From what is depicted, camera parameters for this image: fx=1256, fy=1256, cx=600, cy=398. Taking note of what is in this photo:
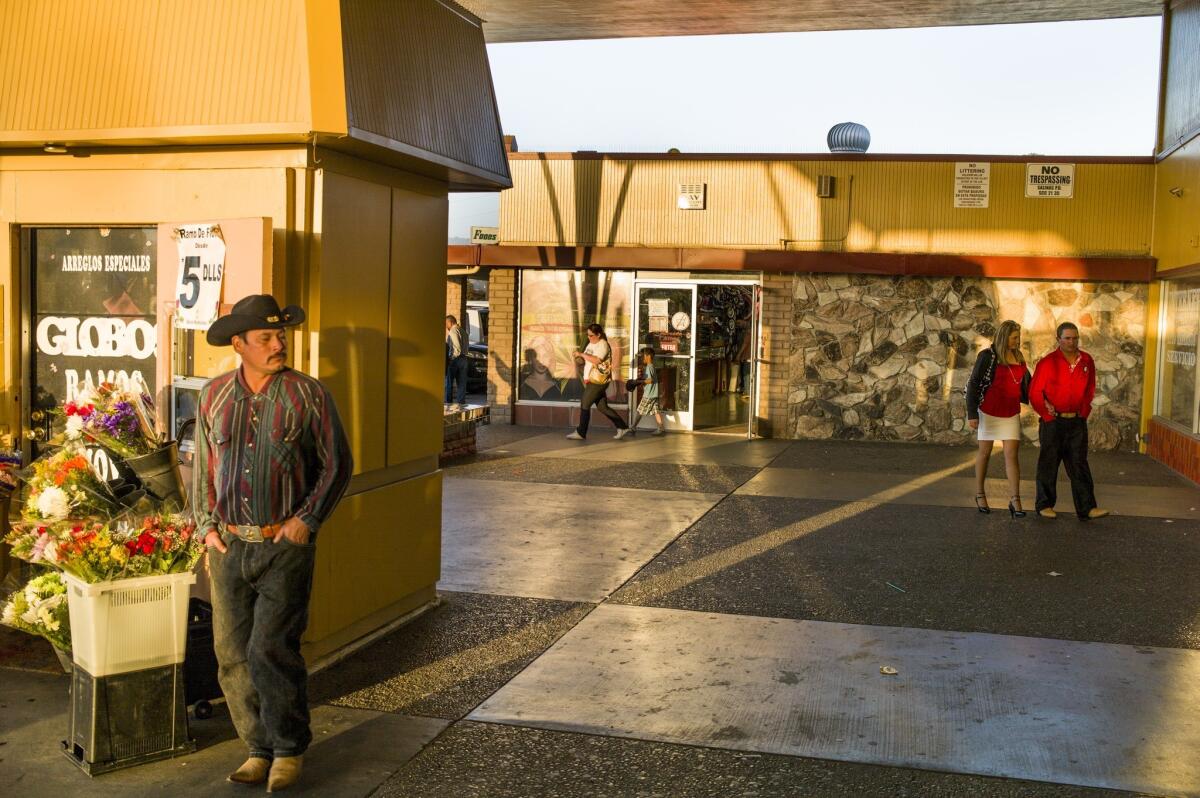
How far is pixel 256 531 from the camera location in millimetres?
5035

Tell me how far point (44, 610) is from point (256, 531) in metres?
1.20

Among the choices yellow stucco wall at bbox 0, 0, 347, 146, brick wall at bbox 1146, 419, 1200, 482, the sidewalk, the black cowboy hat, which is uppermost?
yellow stucco wall at bbox 0, 0, 347, 146

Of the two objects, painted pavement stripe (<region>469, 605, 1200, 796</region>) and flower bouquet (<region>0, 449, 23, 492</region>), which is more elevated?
flower bouquet (<region>0, 449, 23, 492</region>)

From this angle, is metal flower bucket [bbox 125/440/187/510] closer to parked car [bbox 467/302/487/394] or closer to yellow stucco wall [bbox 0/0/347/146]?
yellow stucco wall [bbox 0/0/347/146]

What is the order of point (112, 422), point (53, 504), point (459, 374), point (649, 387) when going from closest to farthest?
point (53, 504) → point (112, 422) → point (649, 387) → point (459, 374)

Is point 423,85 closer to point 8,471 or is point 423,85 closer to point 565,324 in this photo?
point 8,471

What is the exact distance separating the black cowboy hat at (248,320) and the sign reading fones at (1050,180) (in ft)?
50.4

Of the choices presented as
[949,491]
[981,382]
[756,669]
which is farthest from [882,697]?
[949,491]

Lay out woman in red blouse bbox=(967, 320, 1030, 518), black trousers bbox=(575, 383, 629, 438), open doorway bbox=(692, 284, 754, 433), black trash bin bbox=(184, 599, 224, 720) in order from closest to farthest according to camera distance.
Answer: black trash bin bbox=(184, 599, 224, 720) → woman in red blouse bbox=(967, 320, 1030, 518) → black trousers bbox=(575, 383, 629, 438) → open doorway bbox=(692, 284, 754, 433)

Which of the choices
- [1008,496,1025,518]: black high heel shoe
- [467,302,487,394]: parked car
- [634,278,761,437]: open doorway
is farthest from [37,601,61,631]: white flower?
[467,302,487,394]: parked car

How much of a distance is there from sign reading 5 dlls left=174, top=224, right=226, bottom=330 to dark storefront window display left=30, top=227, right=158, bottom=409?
0.50 metres

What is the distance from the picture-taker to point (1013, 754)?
18.0 ft

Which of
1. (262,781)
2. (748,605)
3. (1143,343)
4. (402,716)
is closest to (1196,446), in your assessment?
(1143,343)

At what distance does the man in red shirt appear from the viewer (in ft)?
38.1
